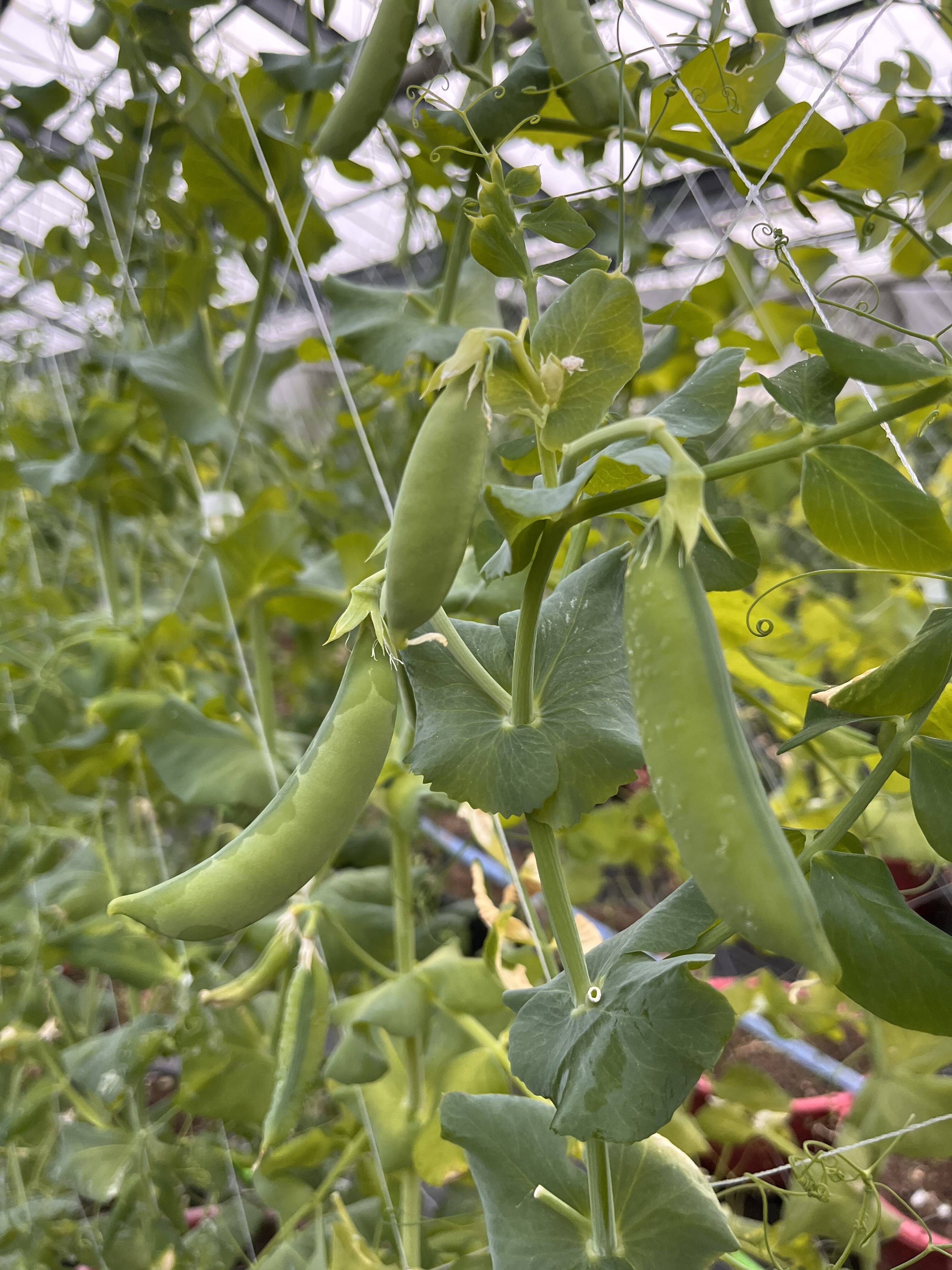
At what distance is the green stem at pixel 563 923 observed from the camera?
384 mm

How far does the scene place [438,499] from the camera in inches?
11.1

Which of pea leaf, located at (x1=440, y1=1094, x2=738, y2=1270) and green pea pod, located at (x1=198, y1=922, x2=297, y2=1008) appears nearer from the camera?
pea leaf, located at (x1=440, y1=1094, x2=738, y2=1270)

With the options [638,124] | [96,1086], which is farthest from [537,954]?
[638,124]

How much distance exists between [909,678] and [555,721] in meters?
0.15

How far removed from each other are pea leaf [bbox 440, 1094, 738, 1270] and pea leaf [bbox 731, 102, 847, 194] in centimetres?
57

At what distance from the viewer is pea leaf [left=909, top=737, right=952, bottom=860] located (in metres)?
0.37

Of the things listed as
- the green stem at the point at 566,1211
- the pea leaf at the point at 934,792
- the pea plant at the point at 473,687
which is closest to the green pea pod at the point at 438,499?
the pea plant at the point at 473,687

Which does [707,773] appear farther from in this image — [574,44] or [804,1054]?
[804,1054]

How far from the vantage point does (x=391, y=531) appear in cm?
30

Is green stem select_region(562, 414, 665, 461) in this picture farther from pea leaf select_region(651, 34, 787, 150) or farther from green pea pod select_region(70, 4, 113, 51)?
green pea pod select_region(70, 4, 113, 51)

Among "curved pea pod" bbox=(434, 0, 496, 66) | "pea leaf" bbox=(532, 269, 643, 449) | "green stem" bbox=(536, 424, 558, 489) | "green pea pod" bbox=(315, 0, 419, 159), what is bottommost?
"green stem" bbox=(536, 424, 558, 489)

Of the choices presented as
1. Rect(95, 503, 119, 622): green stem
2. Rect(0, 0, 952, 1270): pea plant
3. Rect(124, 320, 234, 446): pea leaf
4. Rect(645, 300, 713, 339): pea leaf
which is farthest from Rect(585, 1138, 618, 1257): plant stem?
Rect(95, 503, 119, 622): green stem

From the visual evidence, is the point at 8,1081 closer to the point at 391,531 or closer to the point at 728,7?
the point at 391,531

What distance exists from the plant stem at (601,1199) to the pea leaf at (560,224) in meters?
0.41
